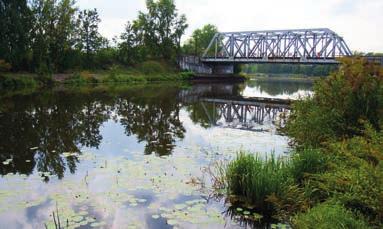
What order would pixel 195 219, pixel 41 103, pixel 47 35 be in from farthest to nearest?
1. pixel 47 35
2. pixel 41 103
3. pixel 195 219

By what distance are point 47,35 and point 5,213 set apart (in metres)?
50.1

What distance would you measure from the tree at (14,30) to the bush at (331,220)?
4630 centimetres

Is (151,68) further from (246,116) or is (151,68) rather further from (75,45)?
(246,116)

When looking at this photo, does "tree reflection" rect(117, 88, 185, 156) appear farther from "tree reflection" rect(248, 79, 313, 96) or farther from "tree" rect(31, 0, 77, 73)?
"tree" rect(31, 0, 77, 73)

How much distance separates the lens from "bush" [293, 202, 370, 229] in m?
5.66

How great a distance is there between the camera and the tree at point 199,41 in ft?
301

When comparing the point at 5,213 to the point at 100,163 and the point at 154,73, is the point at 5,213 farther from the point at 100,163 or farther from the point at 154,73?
the point at 154,73

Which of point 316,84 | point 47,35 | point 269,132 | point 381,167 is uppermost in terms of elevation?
point 47,35

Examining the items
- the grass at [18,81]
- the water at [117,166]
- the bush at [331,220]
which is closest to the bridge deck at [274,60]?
the grass at [18,81]

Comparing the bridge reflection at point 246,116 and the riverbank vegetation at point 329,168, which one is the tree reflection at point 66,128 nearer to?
the bridge reflection at point 246,116

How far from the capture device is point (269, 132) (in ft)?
57.4

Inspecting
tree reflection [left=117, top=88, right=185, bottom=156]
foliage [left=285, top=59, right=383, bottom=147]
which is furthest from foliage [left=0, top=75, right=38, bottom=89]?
foliage [left=285, top=59, right=383, bottom=147]

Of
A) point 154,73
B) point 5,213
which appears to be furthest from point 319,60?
point 5,213

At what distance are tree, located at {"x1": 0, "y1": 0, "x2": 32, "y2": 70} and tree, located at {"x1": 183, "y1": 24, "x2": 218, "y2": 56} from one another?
4601cm
